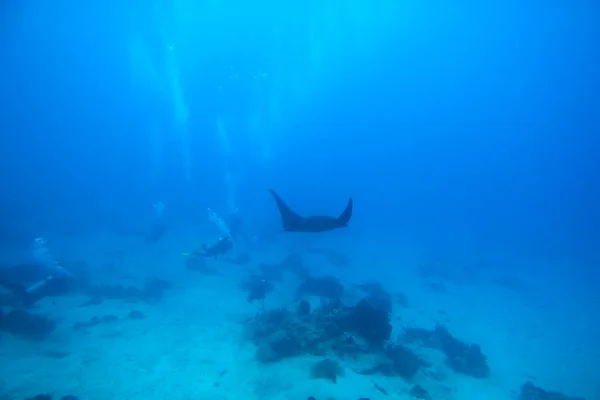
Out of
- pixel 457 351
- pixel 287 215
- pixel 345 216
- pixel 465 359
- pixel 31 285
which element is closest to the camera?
pixel 345 216

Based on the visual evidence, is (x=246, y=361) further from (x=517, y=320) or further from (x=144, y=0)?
(x=144, y=0)

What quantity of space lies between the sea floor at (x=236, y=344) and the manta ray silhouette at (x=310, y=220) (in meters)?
3.75

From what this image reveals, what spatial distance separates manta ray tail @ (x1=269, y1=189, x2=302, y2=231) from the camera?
6.70 metres

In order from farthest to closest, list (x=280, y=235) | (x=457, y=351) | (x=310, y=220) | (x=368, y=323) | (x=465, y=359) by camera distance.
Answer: (x=280, y=235) → (x=457, y=351) → (x=465, y=359) → (x=368, y=323) → (x=310, y=220)

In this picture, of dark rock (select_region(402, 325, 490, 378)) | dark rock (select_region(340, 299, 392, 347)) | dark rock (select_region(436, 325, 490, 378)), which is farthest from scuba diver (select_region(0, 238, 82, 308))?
dark rock (select_region(436, 325, 490, 378))

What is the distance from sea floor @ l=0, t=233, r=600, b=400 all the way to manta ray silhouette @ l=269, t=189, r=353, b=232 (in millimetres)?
3747

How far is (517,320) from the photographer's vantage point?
18.2 meters

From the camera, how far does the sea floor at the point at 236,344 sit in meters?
8.40

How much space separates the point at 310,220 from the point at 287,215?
0.50 m

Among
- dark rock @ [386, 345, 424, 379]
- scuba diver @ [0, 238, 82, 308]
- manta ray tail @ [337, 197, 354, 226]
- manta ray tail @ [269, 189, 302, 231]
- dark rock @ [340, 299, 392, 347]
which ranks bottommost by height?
dark rock @ [386, 345, 424, 379]

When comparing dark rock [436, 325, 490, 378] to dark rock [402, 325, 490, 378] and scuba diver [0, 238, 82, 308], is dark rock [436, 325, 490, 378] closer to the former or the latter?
Answer: dark rock [402, 325, 490, 378]

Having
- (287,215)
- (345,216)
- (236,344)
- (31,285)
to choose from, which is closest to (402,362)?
(236,344)

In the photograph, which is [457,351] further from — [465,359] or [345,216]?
[345,216]

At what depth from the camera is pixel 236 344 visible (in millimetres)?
10766
